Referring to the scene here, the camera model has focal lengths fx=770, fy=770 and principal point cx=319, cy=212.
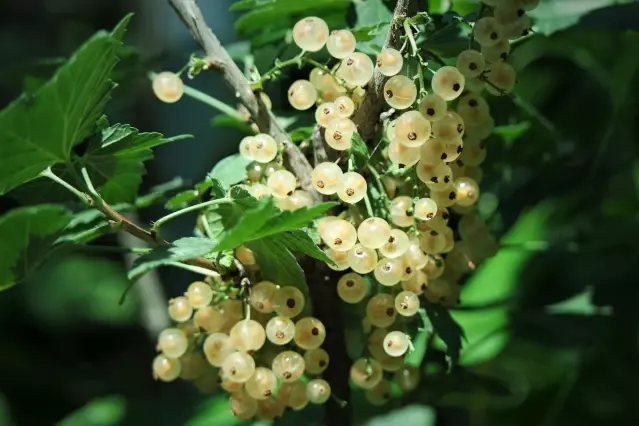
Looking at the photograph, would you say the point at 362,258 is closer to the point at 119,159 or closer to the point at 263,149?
the point at 263,149

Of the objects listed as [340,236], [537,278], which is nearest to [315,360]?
[340,236]

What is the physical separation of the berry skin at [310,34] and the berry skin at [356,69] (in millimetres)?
32

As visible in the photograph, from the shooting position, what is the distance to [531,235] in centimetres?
122

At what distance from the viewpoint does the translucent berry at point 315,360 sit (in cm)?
64

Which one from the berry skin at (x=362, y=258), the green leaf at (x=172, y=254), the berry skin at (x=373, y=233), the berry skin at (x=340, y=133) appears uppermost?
the berry skin at (x=340, y=133)

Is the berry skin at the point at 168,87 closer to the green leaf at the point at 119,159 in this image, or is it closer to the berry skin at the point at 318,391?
the green leaf at the point at 119,159

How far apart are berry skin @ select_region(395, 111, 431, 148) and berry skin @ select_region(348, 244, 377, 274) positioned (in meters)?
0.09

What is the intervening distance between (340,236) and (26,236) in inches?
8.8

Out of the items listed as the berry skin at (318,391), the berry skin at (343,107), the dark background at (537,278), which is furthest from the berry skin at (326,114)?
the berry skin at (318,391)

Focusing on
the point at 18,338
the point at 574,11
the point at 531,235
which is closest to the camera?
the point at 574,11

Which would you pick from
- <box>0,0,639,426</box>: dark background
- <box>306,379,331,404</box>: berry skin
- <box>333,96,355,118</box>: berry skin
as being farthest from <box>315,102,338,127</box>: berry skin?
<box>306,379,331,404</box>: berry skin

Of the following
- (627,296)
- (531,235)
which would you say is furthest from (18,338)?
(627,296)

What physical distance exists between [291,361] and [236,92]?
0.74 ft

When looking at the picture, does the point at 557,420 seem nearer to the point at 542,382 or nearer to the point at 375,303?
the point at 542,382
